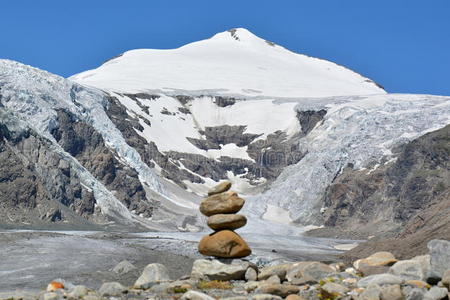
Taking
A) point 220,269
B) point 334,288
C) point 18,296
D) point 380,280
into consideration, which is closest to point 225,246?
point 220,269

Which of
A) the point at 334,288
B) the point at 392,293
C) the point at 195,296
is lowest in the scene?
the point at 195,296

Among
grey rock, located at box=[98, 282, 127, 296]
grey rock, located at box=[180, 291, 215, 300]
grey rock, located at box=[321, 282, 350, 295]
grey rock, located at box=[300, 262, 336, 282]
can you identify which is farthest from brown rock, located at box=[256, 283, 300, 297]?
grey rock, located at box=[98, 282, 127, 296]

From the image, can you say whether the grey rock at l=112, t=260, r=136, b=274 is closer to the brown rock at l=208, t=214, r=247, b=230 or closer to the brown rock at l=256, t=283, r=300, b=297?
the brown rock at l=208, t=214, r=247, b=230

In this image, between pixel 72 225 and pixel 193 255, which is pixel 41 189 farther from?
pixel 193 255

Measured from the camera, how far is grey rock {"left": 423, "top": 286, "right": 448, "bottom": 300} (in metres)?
28.5

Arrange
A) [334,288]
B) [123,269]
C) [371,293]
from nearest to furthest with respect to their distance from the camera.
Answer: [371,293]
[334,288]
[123,269]

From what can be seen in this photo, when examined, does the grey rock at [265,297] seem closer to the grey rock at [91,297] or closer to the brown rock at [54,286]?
the grey rock at [91,297]

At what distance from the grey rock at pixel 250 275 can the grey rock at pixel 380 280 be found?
602 centimetres

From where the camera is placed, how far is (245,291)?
108 ft

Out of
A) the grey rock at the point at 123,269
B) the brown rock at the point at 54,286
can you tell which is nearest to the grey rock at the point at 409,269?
the brown rock at the point at 54,286

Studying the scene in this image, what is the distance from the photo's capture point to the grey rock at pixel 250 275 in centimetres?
3597

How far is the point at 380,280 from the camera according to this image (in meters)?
30.8

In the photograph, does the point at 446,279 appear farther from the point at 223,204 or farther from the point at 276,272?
the point at 223,204

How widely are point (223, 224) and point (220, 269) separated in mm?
3306
